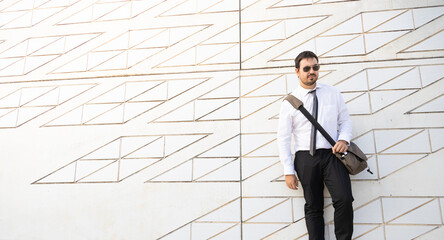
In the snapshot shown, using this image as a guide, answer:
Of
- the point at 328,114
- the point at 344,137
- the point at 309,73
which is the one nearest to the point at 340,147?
the point at 344,137

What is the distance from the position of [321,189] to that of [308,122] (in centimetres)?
52

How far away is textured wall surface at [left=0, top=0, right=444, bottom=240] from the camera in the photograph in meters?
2.44

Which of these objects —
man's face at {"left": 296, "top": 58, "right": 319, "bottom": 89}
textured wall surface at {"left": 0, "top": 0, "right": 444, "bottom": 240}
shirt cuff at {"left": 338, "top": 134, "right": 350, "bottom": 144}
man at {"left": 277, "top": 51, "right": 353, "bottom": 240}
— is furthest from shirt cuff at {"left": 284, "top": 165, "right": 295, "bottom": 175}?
man's face at {"left": 296, "top": 58, "right": 319, "bottom": 89}

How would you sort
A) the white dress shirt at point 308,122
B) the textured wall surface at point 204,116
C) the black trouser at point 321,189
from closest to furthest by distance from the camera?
1. the black trouser at point 321,189
2. the white dress shirt at point 308,122
3. the textured wall surface at point 204,116

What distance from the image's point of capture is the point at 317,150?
2.15 meters

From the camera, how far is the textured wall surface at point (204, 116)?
2.44 metres

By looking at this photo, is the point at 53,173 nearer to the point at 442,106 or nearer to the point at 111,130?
the point at 111,130

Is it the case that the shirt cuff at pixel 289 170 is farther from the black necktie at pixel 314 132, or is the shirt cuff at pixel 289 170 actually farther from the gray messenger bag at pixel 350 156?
the gray messenger bag at pixel 350 156

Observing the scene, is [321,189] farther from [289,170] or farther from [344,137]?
[344,137]

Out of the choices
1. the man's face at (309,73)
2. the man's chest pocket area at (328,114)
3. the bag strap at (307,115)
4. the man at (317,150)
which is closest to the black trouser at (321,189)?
the man at (317,150)

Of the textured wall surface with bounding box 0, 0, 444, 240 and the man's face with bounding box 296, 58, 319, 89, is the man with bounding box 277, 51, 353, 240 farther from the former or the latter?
the textured wall surface with bounding box 0, 0, 444, 240

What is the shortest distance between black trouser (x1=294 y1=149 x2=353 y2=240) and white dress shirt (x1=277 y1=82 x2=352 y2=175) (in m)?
0.08

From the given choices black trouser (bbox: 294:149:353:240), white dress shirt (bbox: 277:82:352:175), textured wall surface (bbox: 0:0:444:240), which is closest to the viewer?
black trouser (bbox: 294:149:353:240)

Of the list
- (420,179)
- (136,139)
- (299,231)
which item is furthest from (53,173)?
(420,179)
